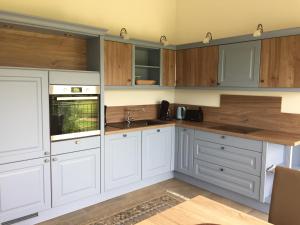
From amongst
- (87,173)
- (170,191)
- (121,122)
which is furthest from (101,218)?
(121,122)

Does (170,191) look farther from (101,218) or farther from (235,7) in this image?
(235,7)

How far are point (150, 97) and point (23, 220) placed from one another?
94.7 inches

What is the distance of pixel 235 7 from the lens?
3.60 meters

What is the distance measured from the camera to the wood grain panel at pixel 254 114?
3113mm

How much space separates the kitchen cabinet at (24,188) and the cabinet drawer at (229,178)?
1941mm

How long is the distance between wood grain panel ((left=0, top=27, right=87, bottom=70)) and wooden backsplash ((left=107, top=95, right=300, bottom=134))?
0.86 meters

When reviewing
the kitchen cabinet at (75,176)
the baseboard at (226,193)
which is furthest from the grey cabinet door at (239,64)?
the kitchen cabinet at (75,176)

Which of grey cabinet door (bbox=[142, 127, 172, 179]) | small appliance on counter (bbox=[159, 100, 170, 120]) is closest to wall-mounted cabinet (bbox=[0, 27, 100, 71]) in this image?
grey cabinet door (bbox=[142, 127, 172, 179])

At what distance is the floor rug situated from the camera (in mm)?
2672

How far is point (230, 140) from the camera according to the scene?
10.2 ft

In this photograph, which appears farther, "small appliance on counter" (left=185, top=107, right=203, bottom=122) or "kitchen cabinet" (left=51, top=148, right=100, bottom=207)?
"small appliance on counter" (left=185, top=107, right=203, bottom=122)

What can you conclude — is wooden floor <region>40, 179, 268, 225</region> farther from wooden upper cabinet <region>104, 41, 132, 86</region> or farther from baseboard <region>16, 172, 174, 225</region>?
wooden upper cabinet <region>104, 41, 132, 86</region>

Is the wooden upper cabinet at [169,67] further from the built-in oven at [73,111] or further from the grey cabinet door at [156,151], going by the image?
the built-in oven at [73,111]

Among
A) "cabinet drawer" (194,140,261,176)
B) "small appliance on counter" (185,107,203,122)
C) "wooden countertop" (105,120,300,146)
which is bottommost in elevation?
"cabinet drawer" (194,140,261,176)
